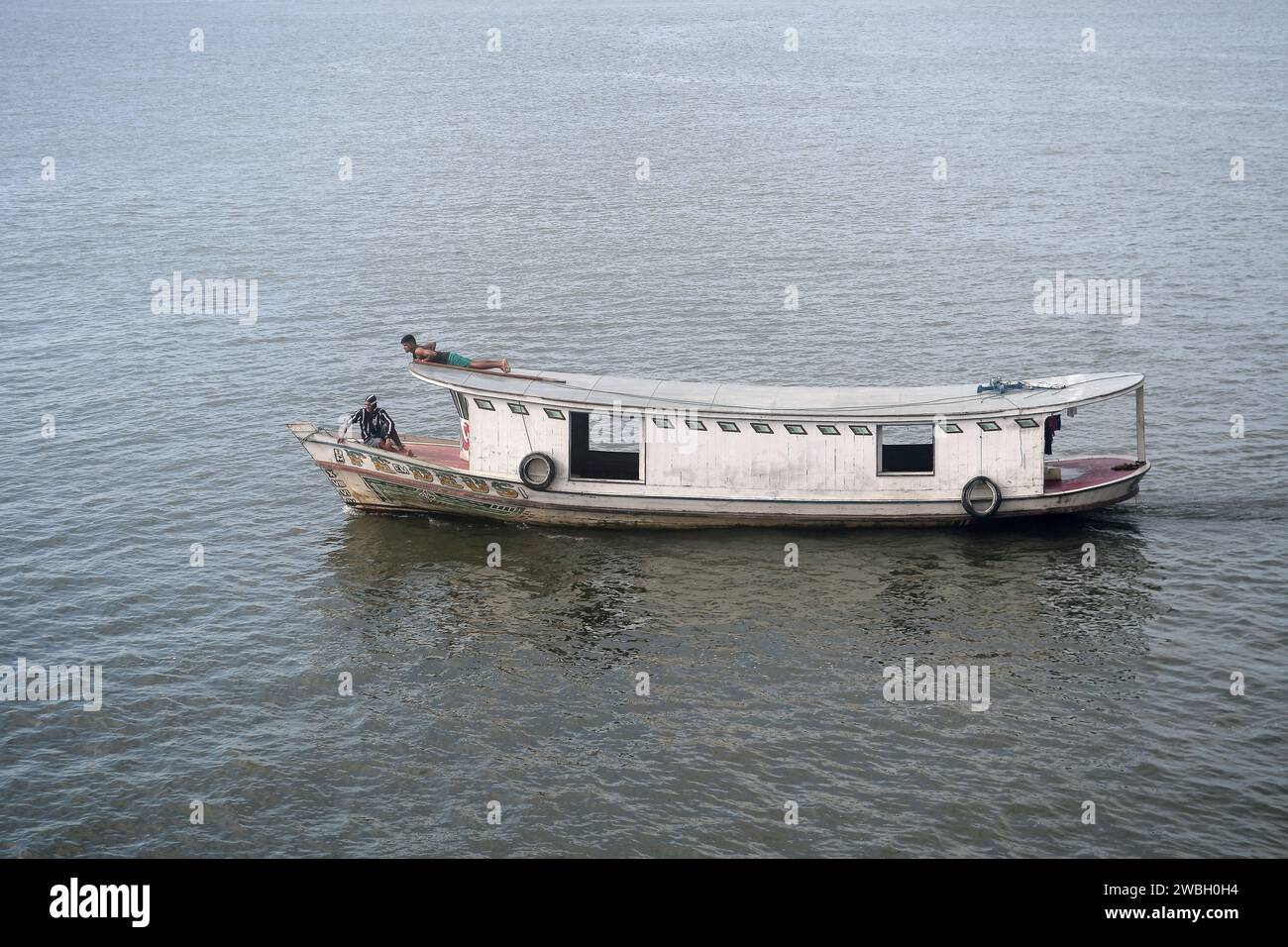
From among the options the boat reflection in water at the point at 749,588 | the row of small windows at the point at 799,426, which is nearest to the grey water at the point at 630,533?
the boat reflection in water at the point at 749,588

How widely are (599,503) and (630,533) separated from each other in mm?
1206

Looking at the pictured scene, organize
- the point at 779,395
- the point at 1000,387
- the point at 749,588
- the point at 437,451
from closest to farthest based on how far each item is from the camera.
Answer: the point at 749,588
the point at 1000,387
the point at 779,395
the point at 437,451

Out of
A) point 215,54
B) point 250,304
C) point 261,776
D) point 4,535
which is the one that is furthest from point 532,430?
point 215,54

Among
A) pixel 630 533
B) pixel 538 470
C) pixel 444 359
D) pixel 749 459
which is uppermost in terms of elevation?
pixel 444 359

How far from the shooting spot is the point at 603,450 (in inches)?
1619

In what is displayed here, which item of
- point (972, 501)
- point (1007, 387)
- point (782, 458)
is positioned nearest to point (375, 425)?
point (782, 458)

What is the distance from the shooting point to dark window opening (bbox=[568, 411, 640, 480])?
38406mm

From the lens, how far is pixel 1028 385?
37.5 metres

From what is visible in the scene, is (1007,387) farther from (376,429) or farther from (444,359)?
(376,429)

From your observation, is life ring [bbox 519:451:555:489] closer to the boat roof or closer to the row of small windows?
the row of small windows

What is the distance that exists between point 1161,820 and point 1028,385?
578 inches

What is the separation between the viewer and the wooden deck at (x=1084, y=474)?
36531 millimetres

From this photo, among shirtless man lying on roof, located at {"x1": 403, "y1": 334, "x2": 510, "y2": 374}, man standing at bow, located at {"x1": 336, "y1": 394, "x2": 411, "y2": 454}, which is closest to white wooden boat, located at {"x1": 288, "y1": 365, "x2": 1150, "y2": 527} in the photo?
shirtless man lying on roof, located at {"x1": 403, "y1": 334, "x2": 510, "y2": 374}

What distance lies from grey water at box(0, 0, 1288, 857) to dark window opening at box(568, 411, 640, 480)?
2.09 m
